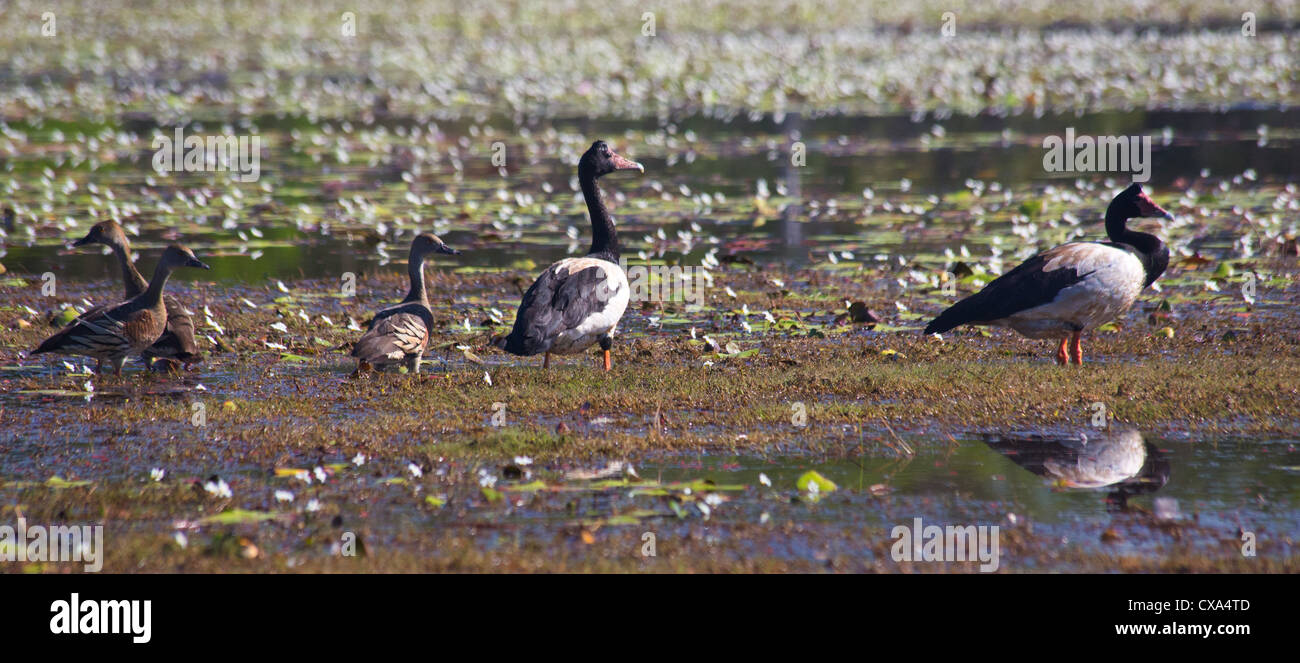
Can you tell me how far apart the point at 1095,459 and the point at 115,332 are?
762 centimetres

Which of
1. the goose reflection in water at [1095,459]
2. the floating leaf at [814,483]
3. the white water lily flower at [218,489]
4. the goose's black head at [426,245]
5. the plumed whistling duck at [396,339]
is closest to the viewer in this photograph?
the white water lily flower at [218,489]

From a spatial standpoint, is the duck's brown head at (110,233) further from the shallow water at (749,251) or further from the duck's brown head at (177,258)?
the shallow water at (749,251)

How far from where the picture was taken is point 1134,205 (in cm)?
1215

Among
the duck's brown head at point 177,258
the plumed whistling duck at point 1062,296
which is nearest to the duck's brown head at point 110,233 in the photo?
the duck's brown head at point 177,258

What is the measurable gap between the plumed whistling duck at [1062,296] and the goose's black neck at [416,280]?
4.46 metres

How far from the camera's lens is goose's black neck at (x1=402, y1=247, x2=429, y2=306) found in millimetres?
12164

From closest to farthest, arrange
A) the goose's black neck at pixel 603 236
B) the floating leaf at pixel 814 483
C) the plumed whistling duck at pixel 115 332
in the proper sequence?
the floating leaf at pixel 814 483 < the plumed whistling duck at pixel 115 332 < the goose's black neck at pixel 603 236

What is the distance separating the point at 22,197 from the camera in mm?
20906

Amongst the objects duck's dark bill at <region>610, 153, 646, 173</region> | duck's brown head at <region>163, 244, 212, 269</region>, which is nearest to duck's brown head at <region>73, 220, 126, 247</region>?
duck's brown head at <region>163, 244, 212, 269</region>

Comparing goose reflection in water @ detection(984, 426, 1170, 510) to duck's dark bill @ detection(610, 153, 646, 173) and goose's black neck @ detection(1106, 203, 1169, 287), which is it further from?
duck's dark bill @ detection(610, 153, 646, 173)

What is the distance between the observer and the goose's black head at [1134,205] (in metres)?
12.1

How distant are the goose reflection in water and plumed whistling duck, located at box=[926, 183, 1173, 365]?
1.86 metres

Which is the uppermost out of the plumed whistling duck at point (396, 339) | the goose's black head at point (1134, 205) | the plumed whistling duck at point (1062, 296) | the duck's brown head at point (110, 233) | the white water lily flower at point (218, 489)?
the goose's black head at point (1134, 205)

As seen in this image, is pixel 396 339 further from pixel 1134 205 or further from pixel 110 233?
pixel 1134 205
